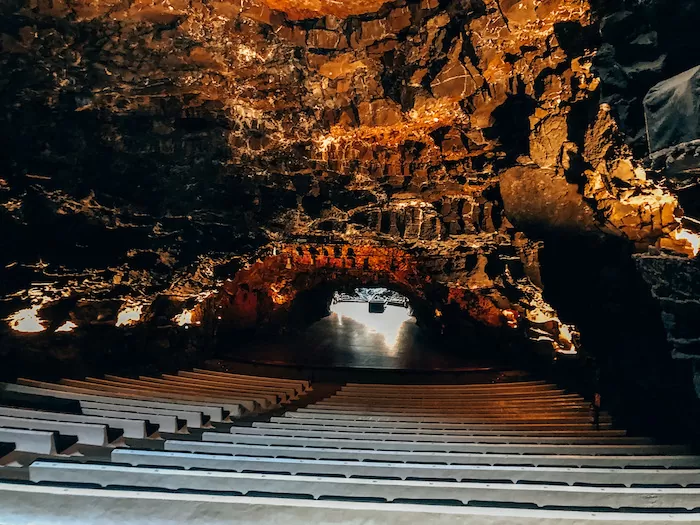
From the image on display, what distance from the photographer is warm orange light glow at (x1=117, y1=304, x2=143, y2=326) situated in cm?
884

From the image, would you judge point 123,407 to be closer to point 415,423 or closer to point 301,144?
point 415,423

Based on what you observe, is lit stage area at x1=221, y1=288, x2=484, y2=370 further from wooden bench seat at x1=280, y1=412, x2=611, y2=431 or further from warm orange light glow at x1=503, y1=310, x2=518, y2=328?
wooden bench seat at x1=280, y1=412, x2=611, y2=431

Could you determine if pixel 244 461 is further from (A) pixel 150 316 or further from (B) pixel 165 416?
(A) pixel 150 316

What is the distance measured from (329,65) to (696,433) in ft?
21.9

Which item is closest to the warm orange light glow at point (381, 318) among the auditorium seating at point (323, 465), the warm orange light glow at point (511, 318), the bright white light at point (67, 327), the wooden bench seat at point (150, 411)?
the warm orange light glow at point (511, 318)

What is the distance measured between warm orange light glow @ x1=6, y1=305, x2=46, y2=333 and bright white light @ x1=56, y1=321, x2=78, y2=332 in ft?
0.95

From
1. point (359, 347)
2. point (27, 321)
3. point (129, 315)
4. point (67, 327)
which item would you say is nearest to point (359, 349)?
point (359, 347)

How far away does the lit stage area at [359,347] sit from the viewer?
12.2 meters

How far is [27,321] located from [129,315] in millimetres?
1801

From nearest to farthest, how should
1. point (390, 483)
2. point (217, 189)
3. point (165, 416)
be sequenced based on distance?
1. point (390, 483)
2. point (165, 416)
3. point (217, 189)

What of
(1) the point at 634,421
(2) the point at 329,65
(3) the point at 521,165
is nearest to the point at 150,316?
(2) the point at 329,65

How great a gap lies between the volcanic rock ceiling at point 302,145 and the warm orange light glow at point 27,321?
0.14 ft

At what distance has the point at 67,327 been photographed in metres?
8.16

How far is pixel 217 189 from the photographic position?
8102mm
